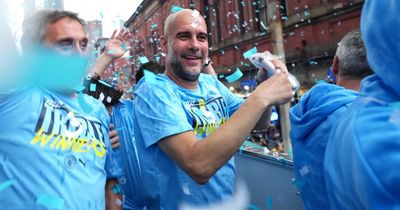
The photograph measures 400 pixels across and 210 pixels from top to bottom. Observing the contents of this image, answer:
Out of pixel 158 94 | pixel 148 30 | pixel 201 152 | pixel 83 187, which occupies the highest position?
pixel 148 30

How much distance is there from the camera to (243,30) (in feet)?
36.8

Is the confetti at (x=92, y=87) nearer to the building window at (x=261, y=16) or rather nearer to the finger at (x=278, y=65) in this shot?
the finger at (x=278, y=65)

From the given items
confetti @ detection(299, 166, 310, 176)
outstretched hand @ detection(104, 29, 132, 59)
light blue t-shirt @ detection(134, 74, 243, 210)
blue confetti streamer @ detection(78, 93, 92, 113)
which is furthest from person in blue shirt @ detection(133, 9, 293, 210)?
outstretched hand @ detection(104, 29, 132, 59)

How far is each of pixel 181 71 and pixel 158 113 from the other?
36 cm

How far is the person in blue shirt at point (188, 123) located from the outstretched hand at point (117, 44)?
2.18ft

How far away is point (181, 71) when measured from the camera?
170 centimetres

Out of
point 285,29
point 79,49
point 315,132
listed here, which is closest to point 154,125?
point 79,49

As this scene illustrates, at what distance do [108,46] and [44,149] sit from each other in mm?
1268

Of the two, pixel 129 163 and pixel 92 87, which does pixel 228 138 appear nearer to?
pixel 129 163

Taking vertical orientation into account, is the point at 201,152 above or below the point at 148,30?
below

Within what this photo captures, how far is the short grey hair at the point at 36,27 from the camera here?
152 centimetres

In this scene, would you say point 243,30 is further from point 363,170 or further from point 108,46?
point 363,170

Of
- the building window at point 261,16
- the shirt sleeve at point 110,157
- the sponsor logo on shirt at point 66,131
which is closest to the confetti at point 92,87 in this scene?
the shirt sleeve at point 110,157

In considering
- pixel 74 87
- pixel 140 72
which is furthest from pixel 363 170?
pixel 140 72
